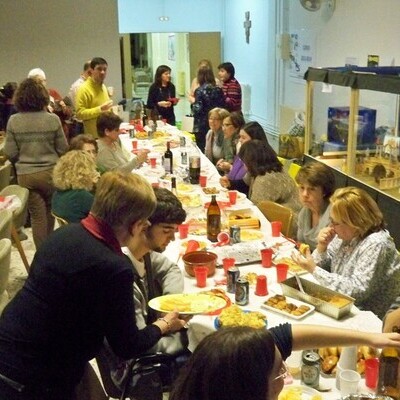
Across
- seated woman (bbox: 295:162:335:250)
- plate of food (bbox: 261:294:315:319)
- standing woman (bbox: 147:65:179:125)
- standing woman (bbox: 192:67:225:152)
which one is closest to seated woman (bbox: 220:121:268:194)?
seated woman (bbox: 295:162:335:250)

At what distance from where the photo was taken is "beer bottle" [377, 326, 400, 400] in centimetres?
170

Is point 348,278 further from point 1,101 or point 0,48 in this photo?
point 0,48

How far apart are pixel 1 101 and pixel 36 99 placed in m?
2.78

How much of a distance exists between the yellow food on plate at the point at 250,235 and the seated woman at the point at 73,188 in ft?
3.21

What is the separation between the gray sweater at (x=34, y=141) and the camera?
14.7 ft

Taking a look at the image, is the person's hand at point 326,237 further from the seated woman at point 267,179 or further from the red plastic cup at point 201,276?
the seated woman at point 267,179

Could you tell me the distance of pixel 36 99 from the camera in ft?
14.4

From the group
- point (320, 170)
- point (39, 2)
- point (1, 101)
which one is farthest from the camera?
point (39, 2)

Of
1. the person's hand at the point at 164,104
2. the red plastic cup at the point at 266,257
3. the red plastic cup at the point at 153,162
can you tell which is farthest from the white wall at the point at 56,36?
the red plastic cup at the point at 266,257

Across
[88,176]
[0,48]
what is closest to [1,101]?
[0,48]

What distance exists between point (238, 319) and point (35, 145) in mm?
3033

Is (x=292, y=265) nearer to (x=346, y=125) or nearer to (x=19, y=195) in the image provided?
(x=19, y=195)

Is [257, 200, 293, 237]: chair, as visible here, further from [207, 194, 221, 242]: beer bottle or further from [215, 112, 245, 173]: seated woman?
[215, 112, 245, 173]: seated woman

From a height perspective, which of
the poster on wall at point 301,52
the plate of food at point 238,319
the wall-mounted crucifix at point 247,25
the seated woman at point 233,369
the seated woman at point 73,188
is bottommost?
the plate of food at point 238,319
